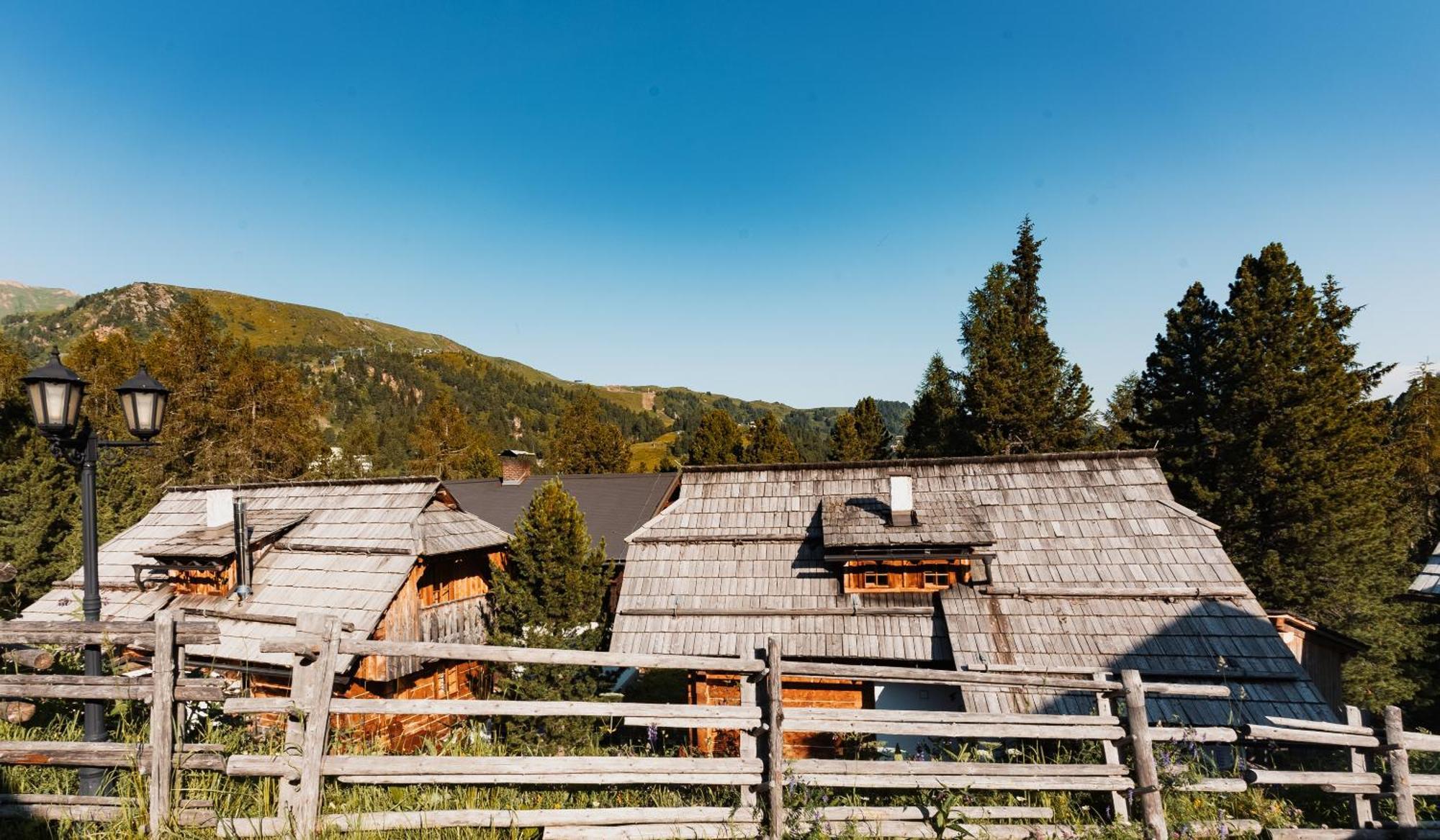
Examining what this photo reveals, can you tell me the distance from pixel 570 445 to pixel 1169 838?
1834 inches

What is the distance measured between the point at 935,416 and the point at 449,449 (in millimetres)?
37156

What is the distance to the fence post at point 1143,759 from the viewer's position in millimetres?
4902

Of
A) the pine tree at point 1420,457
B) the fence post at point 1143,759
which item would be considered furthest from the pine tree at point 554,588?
the pine tree at point 1420,457

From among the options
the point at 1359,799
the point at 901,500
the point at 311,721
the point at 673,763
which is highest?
the point at 901,500

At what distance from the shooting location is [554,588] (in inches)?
509

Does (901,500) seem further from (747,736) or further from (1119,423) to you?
(1119,423)

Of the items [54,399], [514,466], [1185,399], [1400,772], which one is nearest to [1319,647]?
[1185,399]

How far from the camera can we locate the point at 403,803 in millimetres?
4688

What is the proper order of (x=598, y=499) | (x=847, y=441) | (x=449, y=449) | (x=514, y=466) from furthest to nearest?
(x=449, y=449)
(x=847, y=441)
(x=514, y=466)
(x=598, y=499)

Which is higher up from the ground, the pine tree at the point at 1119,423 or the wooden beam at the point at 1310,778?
the pine tree at the point at 1119,423

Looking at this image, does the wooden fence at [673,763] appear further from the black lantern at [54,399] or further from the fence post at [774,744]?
the black lantern at [54,399]

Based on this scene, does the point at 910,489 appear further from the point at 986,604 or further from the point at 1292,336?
the point at 1292,336

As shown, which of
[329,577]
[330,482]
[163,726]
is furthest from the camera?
[330,482]

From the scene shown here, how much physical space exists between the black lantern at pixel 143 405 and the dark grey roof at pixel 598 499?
1865 cm
